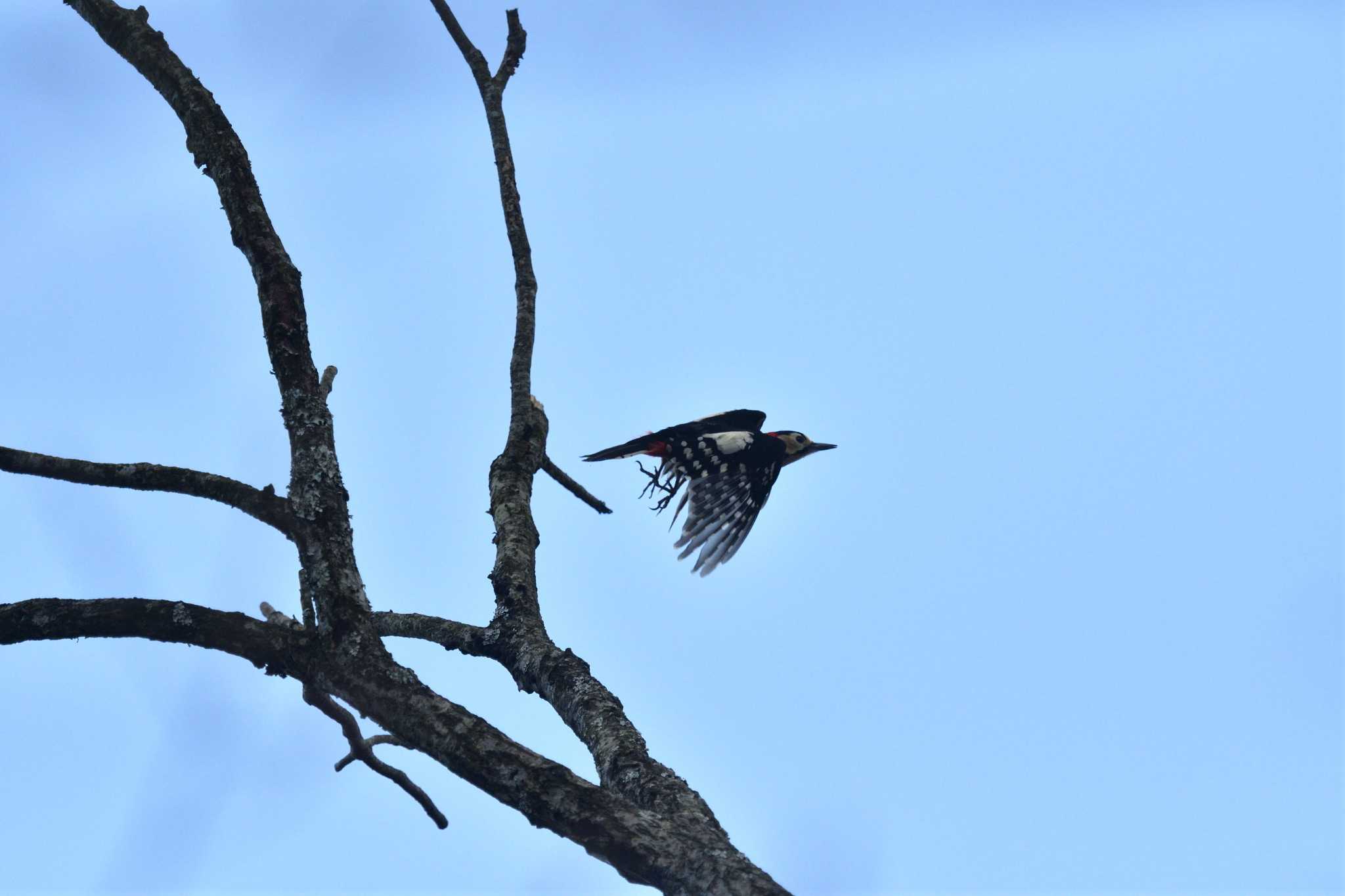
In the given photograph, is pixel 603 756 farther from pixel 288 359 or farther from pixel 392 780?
pixel 288 359

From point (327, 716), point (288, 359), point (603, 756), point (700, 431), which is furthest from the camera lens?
point (700, 431)

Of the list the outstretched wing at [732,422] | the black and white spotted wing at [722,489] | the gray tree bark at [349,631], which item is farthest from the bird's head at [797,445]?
the gray tree bark at [349,631]

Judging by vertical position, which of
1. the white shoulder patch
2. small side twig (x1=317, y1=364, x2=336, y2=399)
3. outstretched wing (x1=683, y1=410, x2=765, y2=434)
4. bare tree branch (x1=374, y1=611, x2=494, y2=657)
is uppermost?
outstretched wing (x1=683, y1=410, x2=765, y2=434)

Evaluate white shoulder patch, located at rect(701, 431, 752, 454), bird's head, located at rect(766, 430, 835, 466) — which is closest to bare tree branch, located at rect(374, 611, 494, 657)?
white shoulder patch, located at rect(701, 431, 752, 454)

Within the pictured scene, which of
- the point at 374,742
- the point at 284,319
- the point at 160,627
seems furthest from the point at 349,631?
the point at 284,319

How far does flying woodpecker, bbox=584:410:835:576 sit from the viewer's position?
6496mm

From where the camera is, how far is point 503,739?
2.75m

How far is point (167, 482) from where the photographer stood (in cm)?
319

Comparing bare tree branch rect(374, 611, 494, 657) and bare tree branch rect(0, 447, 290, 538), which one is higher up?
bare tree branch rect(374, 611, 494, 657)

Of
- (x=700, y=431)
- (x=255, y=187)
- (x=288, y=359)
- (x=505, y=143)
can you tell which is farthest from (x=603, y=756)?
(x=700, y=431)

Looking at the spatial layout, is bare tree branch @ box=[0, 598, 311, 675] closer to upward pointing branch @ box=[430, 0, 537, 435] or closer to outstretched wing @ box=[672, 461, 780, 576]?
upward pointing branch @ box=[430, 0, 537, 435]

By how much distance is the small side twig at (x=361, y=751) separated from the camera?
3.15m

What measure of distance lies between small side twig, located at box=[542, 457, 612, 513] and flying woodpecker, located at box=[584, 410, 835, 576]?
3.46 ft

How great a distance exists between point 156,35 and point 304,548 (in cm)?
215
